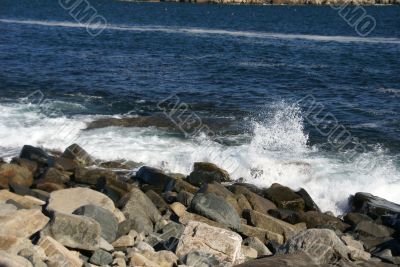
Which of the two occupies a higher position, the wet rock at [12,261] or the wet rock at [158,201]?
the wet rock at [12,261]

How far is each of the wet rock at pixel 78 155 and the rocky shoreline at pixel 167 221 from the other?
Result: 0.03 metres

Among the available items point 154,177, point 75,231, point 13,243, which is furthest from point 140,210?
point 154,177

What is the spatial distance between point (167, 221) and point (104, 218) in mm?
1743

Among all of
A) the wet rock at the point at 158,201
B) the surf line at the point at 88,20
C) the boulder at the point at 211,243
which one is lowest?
the surf line at the point at 88,20

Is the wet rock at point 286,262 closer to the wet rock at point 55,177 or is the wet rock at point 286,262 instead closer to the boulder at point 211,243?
the boulder at point 211,243

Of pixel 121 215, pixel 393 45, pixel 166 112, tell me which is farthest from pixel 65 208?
pixel 393 45

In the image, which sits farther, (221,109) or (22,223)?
(221,109)

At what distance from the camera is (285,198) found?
14719mm

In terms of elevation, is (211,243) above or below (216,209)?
above

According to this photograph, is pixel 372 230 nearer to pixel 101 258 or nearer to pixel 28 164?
pixel 101 258

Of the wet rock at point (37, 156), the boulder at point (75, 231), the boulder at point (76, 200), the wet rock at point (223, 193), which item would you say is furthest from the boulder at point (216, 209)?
the wet rock at point (37, 156)

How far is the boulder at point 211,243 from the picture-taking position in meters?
10.1

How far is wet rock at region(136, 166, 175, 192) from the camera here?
600 inches

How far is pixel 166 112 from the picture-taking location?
2353 cm
